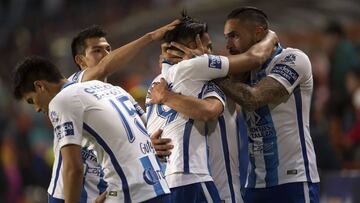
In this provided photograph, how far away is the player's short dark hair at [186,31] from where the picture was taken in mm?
7191

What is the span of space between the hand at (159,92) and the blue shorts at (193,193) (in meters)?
0.60

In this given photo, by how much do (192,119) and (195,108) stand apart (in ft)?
0.41

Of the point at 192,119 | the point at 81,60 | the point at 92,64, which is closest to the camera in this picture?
the point at 192,119

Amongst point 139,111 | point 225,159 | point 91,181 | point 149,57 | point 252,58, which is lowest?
point 149,57

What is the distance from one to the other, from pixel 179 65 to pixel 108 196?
1.04m

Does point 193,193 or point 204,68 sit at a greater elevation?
point 204,68

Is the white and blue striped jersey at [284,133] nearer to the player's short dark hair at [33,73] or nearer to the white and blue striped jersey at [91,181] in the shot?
the white and blue striped jersey at [91,181]

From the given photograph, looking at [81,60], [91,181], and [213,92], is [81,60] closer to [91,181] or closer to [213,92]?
[91,181]

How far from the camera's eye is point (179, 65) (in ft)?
23.1

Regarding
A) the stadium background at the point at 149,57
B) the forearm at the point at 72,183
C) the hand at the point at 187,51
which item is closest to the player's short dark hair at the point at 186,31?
the hand at the point at 187,51

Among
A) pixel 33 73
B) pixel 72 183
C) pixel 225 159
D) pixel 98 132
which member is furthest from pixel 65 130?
pixel 225 159

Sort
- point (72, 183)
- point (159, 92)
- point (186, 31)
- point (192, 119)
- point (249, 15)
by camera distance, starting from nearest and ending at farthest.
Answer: point (72, 183) < point (192, 119) < point (159, 92) < point (186, 31) < point (249, 15)

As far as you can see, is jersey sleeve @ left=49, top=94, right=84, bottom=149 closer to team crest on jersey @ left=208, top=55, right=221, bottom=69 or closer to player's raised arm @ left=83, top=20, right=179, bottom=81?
team crest on jersey @ left=208, top=55, right=221, bottom=69

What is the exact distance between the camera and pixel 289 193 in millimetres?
7301
